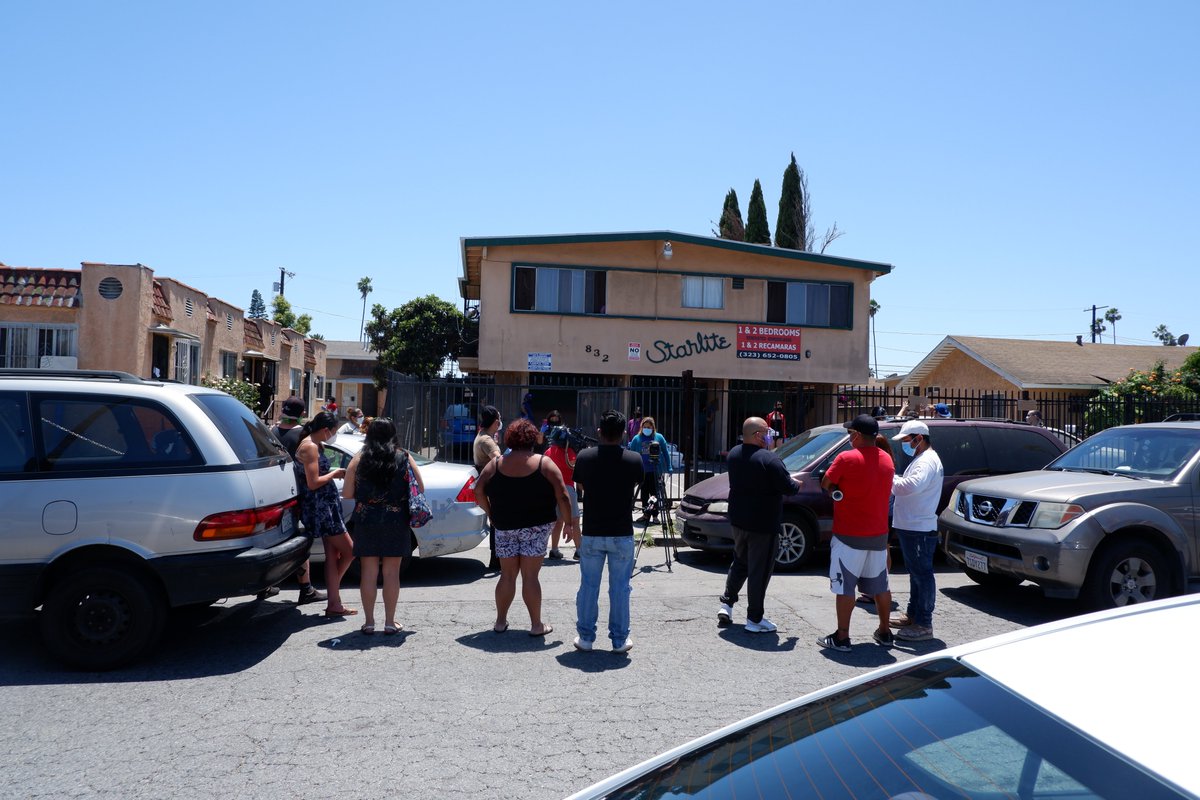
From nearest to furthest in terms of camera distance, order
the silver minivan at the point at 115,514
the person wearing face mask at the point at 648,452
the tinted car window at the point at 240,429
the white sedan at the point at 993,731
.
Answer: the white sedan at the point at 993,731 → the silver minivan at the point at 115,514 → the tinted car window at the point at 240,429 → the person wearing face mask at the point at 648,452

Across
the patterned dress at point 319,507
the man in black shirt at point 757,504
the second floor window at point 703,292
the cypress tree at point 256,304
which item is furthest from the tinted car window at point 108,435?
the cypress tree at point 256,304

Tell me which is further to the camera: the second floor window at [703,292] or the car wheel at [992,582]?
the second floor window at [703,292]

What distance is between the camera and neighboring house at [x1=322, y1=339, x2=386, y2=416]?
56.8 metres

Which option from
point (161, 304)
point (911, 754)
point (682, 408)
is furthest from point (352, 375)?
point (911, 754)

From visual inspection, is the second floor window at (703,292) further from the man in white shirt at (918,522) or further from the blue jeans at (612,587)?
the blue jeans at (612,587)

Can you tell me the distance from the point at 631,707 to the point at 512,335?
64.0 feet

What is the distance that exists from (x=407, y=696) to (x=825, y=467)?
595 cm

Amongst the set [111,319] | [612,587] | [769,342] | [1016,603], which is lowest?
[1016,603]

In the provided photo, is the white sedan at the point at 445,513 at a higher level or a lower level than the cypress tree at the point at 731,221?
lower

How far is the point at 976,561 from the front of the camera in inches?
307

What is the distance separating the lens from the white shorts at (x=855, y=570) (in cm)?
642

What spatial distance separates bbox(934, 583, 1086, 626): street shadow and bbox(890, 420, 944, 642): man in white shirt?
126cm

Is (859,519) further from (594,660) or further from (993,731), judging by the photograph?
(993,731)

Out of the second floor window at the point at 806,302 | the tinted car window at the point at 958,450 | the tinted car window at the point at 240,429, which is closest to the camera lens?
the tinted car window at the point at 240,429
